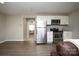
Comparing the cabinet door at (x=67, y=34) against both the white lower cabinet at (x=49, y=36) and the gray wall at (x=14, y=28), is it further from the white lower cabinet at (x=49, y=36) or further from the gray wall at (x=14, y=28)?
the gray wall at (x=14, y=28)

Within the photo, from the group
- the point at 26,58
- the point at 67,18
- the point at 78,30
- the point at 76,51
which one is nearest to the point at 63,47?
the point at 76,51

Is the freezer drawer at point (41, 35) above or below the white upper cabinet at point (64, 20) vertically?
below

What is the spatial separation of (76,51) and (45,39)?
533cm

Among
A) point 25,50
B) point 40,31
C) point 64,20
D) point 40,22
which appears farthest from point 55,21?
point 25,50

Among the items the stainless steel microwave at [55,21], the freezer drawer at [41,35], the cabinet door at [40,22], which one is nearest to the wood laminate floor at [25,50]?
the freezer drawer at [41,35]

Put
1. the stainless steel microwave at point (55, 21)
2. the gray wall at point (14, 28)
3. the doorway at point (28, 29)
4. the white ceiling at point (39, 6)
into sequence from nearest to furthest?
the white ceiling at point (39, 6) < the stainless steel microwave at point (55, 21) < the gray wall at point (14, 28) < the doorway at point (28, 29)

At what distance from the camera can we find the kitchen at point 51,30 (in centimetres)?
741

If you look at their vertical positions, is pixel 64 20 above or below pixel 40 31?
above

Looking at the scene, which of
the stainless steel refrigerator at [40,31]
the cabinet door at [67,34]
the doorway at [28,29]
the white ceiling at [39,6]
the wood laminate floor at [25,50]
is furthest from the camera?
the doorway at [28,29]

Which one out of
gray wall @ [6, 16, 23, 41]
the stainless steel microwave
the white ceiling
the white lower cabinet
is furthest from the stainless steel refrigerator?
gray wall @ [6, 16, 23, 41]

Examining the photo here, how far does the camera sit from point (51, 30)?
26.7 ft

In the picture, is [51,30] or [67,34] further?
[51,30]

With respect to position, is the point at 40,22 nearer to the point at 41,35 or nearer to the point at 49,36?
the point at 41,35

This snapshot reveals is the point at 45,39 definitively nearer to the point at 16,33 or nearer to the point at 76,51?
the point at 16,33
